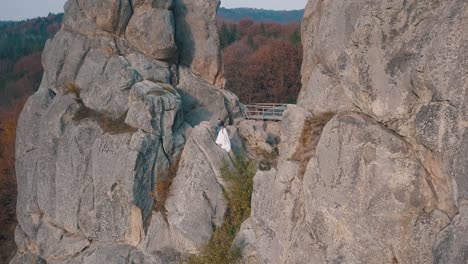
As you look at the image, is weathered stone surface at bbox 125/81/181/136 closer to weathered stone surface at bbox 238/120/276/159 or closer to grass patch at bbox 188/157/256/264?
grass patch at bbox 188/157/256/264

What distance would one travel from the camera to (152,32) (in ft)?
84.6

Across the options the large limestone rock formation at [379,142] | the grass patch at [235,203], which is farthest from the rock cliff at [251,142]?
the grass patch at [235,203]

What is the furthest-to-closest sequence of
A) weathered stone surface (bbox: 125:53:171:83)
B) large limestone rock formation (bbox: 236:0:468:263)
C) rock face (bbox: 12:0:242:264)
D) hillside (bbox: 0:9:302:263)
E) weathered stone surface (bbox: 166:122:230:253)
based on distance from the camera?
hillside (bbox: 0:9:302:263)
weathered stone surface (bbox: 125:53:171:83)
rock face (bbox: 12:0:242:264)
weathered stone surface (bbox: 166:122:230:253)
large limestone rock formation (bbox: 236:0:468:263)

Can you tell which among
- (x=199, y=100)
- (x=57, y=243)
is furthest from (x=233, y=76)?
(x=57, y=243)

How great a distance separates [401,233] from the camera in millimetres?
13820

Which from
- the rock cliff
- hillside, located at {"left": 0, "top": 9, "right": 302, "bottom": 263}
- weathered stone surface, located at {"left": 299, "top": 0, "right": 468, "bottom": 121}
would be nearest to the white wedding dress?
the rock cliff

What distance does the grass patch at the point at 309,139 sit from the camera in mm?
16703

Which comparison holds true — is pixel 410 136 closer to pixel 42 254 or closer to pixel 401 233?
pixel 401 233

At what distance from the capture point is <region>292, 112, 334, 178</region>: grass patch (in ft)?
54.8

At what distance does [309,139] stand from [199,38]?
12827 millimetres

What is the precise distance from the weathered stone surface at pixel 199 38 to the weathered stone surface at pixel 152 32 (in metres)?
1.70

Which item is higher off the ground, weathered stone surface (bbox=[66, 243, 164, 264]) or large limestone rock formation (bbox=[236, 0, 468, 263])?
large limestone rock formation (bbox=[236, 0, 468, 263])

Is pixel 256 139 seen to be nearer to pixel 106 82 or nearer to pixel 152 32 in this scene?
pixel 152 32

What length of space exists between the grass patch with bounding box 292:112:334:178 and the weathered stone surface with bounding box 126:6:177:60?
1105 cm
